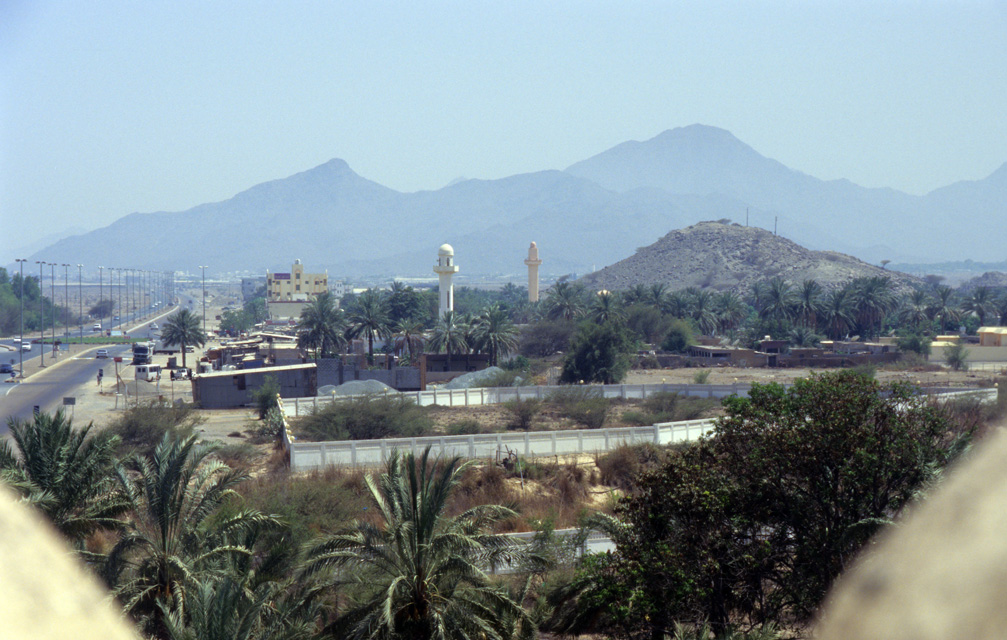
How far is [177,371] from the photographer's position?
6519cm

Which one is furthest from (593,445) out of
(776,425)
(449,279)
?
(449,279)

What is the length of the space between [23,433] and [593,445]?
59.6ft

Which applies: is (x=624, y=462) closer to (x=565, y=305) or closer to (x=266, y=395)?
(x=266, y=395)

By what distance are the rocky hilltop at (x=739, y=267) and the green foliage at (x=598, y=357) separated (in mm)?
115631

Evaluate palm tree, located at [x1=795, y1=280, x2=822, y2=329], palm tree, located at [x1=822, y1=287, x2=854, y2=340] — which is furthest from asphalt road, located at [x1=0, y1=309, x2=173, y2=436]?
palm tree, located at [x1=822, y1=287, x2=854, y2=340]

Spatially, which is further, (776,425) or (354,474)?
(354,474)

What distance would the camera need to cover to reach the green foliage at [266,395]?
42812 millimetres

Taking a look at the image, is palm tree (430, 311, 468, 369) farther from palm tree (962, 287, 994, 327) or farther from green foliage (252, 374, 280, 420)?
palm tree (962, 287, 994, 327)

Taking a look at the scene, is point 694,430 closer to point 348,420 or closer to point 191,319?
point 348,420

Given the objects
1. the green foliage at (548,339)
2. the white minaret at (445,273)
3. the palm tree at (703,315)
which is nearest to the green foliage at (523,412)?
the green foliage at (548,339)

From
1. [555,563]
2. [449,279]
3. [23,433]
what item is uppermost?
[449,279]

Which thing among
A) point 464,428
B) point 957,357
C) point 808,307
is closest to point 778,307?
point 808,307

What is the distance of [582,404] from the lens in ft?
130

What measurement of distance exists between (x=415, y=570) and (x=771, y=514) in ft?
18.4
